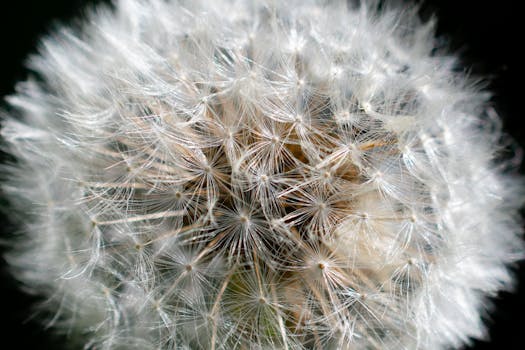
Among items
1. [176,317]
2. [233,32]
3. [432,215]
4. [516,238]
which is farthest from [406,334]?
[233,32]

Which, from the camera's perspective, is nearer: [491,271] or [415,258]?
[415,258]

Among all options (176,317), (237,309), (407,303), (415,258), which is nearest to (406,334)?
(407,303)

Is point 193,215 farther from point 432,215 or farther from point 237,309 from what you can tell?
point 432,215

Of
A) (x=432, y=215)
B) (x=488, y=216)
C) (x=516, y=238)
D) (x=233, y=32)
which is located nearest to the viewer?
(x=432, y=215)

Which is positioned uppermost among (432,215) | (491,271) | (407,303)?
(432,215)

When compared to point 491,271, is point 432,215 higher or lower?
higher

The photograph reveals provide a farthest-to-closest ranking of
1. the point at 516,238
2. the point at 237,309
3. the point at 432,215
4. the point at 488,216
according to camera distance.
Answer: the point at 516,238
the point at 488,216
the point at 432,215
the point at 237,309
